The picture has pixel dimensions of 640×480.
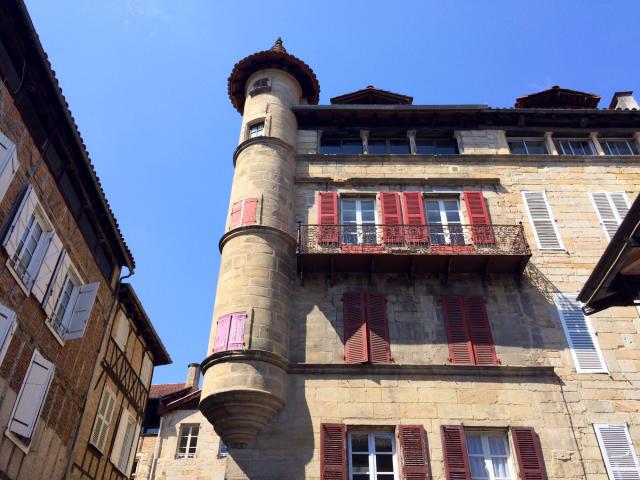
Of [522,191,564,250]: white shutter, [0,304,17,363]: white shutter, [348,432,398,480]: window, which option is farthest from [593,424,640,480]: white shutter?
[0,304,17,363]: white shutter

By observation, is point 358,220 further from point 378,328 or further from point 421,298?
point 378,328

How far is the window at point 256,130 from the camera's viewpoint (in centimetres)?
1717

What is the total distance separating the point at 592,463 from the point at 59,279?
11430 mm

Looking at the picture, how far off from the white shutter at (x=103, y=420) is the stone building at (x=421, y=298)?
14.2 feet

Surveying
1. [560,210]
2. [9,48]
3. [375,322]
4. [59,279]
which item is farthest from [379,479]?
[9,48]

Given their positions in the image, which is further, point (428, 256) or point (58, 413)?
point (428, 256)

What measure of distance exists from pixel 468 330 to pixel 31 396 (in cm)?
913

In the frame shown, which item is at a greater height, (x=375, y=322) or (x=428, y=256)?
(x=428, y=256)

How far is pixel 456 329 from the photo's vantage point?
1284 cm

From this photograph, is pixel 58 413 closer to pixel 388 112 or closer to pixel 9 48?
pixel 9 48

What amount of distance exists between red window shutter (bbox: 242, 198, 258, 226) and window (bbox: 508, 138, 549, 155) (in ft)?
→ 27.3

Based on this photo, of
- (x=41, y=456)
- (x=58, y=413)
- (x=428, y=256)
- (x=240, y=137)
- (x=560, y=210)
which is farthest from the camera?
(x=240, y=137)

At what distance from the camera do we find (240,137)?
57.4 feet

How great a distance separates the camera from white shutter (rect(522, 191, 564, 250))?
14602mm
